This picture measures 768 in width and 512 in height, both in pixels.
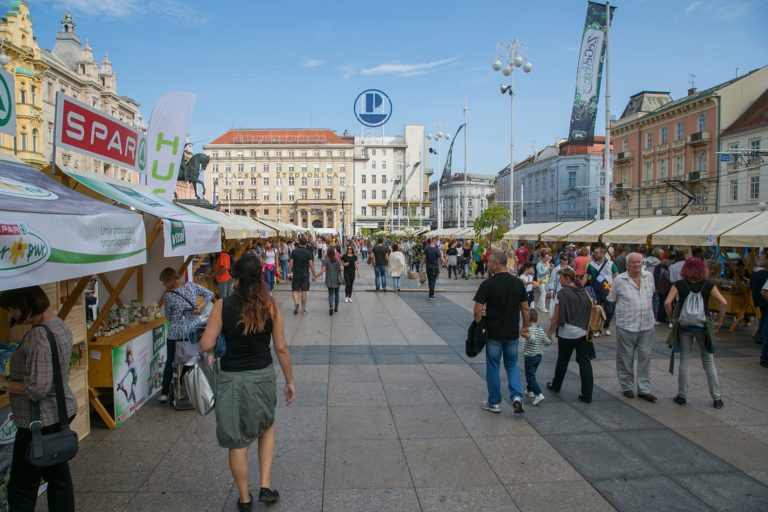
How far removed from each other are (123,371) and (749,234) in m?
11.1

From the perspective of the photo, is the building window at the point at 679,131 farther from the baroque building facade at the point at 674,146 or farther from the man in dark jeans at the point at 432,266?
the man in dark jeans at the point at 432,266

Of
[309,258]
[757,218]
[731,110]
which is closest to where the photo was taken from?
[757,218]

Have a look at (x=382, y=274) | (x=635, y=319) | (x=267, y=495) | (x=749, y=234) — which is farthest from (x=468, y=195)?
(x=267, y=495)

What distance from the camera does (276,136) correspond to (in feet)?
357

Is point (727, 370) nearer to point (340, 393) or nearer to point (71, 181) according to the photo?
point (340, 393)

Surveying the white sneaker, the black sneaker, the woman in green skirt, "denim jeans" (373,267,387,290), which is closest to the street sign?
the woman in green skirt

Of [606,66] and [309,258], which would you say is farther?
[606,66]

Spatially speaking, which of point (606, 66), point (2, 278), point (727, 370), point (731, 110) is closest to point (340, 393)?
point (2, 278)

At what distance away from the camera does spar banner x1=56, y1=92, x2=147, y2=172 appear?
4840 mm

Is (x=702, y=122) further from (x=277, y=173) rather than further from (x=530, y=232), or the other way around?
(x=277, y=173)

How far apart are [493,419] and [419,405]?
0.87 m

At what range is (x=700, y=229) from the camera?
12336 mm

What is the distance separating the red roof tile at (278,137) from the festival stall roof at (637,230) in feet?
316

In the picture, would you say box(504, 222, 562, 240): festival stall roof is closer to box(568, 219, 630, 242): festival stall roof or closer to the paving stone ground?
box(568, 219, 630, 242): festival stall roof
